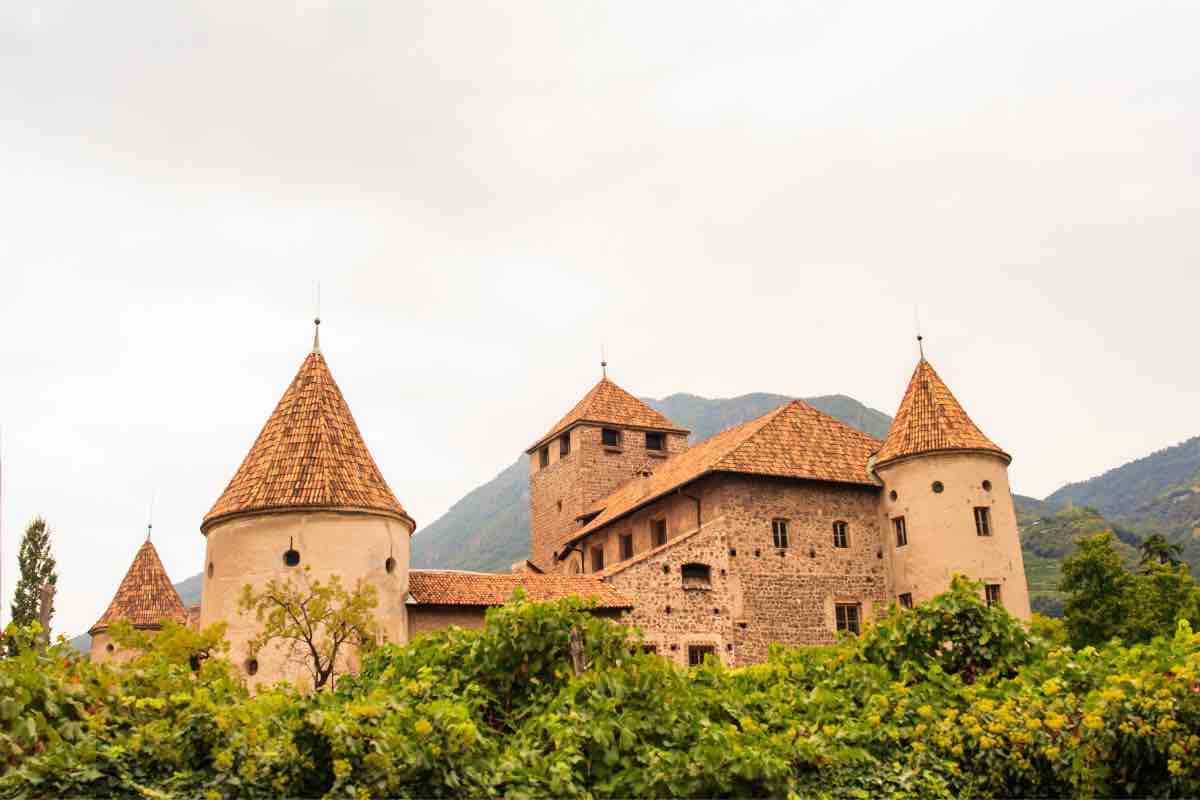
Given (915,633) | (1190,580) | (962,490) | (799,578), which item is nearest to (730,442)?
(799,578)

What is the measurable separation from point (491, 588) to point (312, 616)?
6.67 meters

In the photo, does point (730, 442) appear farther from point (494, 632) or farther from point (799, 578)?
point (494, 632)

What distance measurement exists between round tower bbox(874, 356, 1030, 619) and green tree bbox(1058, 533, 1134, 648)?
883 cm

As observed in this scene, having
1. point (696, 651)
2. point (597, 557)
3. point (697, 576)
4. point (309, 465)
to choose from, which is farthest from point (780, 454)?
point (309, 465)

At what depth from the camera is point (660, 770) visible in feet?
31.0

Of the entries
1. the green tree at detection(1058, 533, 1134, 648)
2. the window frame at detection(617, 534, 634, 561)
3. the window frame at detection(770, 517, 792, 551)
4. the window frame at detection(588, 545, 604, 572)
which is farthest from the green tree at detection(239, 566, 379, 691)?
the green tree at detection(1058, 533, 1134, 648)

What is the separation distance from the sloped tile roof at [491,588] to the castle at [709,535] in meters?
0.07

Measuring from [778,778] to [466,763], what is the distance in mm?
2696

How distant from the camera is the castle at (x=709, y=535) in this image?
86.6ft

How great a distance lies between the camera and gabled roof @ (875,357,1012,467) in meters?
33.0

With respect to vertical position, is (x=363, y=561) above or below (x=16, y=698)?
above

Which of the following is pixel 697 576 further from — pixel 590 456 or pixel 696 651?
pixel 590 456

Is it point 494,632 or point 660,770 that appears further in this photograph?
point 494,632

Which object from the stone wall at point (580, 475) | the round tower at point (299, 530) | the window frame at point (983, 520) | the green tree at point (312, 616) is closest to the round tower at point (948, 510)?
the window frame at point (983, 520)
